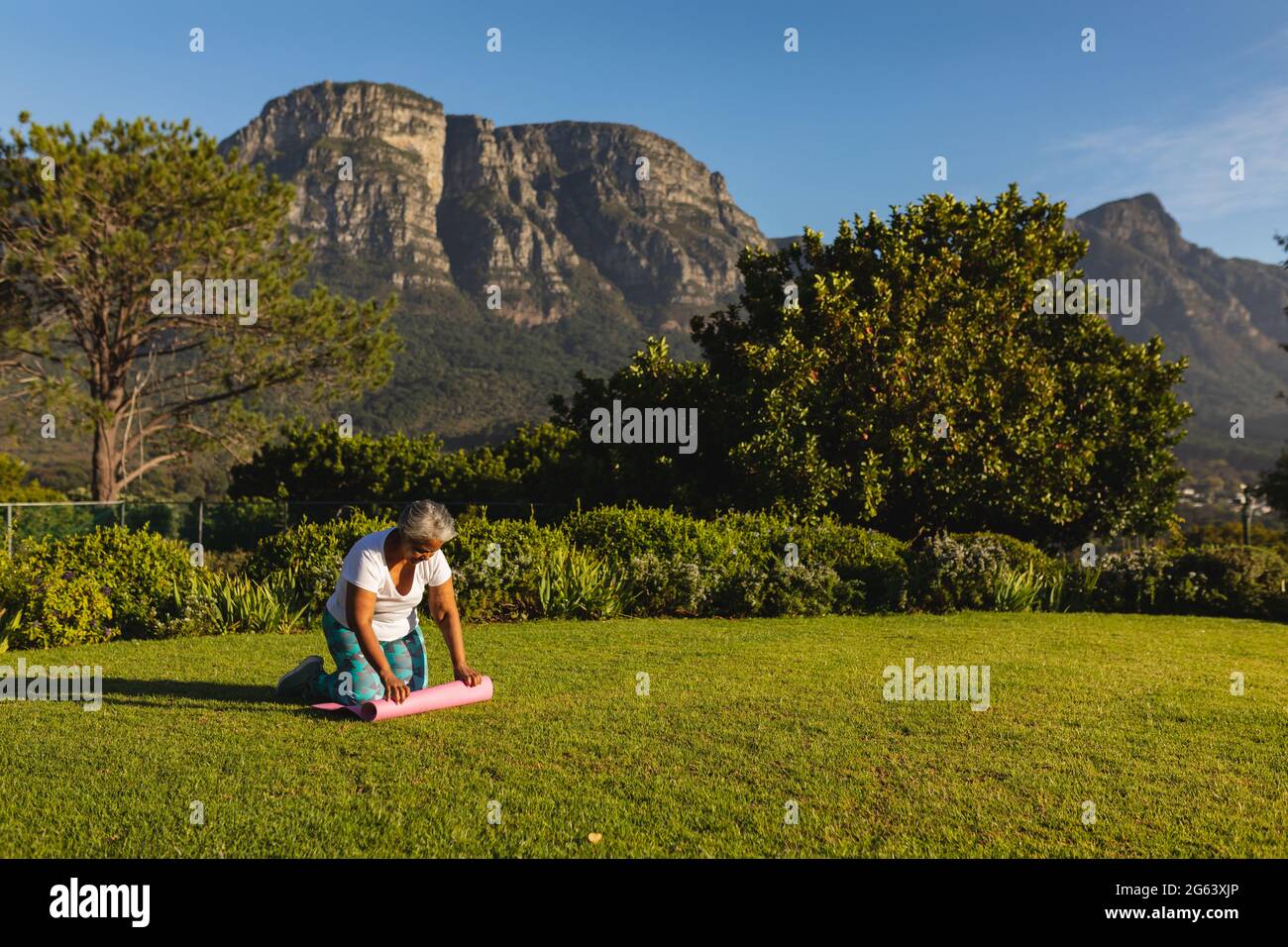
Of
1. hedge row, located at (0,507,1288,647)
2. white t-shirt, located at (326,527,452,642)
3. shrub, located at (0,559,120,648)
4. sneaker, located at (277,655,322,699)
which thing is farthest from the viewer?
hedge row, located at (0,507,1288,647)

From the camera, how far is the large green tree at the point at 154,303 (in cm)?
2748

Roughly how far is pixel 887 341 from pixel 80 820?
54.1 ft

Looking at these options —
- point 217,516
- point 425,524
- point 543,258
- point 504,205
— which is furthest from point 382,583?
point 504,205

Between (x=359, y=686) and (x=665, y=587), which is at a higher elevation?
(x=359, y=686)

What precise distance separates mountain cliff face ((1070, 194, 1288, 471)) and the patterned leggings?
325ft

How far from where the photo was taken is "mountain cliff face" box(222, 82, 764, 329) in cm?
12162

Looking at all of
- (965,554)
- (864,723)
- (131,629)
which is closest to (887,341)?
(965,554)

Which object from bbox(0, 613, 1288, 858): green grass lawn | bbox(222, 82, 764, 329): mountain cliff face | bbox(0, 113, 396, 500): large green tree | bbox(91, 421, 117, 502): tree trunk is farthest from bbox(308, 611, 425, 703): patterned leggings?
bbox(222, 82, 764, 329): mountain cliff face

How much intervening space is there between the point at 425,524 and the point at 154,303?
85.3 ft

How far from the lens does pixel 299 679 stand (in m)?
7.95

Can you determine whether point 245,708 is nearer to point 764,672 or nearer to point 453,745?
point 453,745

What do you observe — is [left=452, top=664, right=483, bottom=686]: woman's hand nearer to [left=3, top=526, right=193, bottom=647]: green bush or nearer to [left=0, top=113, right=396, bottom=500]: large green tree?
[left=3, top=526, right=193, bottom=647]: green bush

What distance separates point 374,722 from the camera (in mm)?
7223

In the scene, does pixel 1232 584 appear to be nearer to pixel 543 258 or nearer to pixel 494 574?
pixel 494 574
